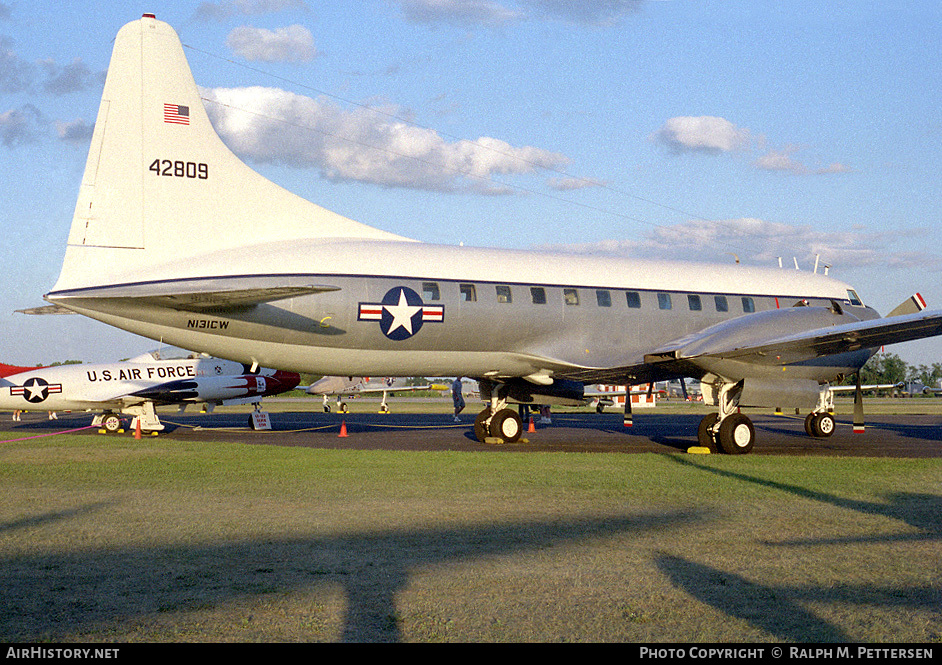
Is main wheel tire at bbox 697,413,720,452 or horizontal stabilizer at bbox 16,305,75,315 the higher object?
horizontal stabilizer at bbox 16,305,75,315

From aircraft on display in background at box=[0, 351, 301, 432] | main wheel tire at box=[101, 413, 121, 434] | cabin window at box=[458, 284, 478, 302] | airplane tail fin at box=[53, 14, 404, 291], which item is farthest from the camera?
main wheel tire at box=[101, 413, 121, 434]

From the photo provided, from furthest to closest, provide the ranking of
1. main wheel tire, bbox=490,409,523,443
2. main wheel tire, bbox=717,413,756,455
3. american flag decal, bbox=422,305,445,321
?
main wheel tire, bbox=490,409,523,443 < main wheel tire, bbox=717,413,756,455 < american flag decal, bbox=422,305,445,321

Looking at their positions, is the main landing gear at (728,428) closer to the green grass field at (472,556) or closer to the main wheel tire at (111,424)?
the green grass field at (472,556)

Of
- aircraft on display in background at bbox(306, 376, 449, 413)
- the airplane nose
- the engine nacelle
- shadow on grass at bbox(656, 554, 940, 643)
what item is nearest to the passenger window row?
the engine nacelle

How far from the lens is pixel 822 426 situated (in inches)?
942

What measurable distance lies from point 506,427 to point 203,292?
10159 mm

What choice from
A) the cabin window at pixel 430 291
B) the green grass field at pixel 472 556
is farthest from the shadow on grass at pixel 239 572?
the cabin window at pixel 430 291

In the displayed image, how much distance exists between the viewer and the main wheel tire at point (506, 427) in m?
22.0

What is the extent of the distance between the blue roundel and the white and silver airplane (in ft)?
0.12

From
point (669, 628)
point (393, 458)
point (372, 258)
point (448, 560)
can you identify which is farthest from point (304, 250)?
point (669, 628)

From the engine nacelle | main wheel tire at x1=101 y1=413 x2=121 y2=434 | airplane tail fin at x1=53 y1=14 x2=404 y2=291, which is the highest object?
airplane tail fin at x1=53 y1=14 x2=404 y2=291

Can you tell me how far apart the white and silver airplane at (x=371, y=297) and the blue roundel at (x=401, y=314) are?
4 cm

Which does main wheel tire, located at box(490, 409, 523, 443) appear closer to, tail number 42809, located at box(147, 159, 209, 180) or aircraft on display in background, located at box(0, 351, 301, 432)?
tail number 42809, located at box(147, 159, 209, 180)

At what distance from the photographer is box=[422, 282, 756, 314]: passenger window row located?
18016 mm
